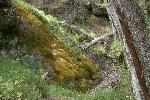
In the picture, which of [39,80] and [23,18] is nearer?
[39,80]

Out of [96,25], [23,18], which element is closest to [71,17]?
[96,25]

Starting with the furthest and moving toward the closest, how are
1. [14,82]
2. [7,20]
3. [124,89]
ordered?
[7,20] → [124,89] → [14,82]

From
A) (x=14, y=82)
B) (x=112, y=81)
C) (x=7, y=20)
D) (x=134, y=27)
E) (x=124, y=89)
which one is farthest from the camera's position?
(x=112, y=81)

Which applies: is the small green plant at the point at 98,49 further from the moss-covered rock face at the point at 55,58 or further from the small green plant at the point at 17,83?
the small green plant at the point at 17,83

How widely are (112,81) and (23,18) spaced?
148 inches

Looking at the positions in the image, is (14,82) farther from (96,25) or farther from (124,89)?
(96,25)

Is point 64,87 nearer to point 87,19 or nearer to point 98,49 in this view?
point 98,49

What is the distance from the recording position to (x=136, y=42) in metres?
6.21

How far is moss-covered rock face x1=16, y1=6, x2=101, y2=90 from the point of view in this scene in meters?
11.8

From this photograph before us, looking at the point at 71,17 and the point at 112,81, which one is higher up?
the point at 112,81

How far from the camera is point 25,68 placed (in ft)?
34.9

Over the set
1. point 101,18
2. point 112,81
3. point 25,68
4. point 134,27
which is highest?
point 134,27

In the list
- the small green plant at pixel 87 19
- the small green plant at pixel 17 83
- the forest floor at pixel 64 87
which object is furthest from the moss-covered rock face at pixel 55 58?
the small green plant at pixel 87 19

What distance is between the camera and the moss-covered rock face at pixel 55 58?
38.7 feet
